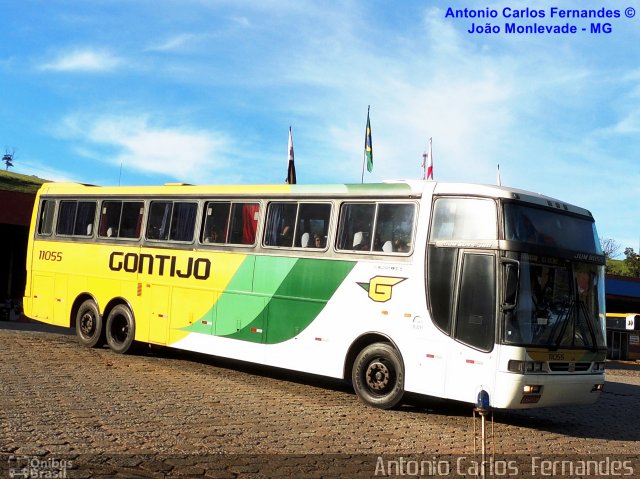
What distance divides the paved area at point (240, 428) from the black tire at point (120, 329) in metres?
1.17

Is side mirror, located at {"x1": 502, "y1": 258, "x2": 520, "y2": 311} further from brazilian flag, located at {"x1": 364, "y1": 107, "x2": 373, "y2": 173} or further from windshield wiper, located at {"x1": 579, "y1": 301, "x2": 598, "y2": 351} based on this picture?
brazilian flag, located at {"x1": 364, "y1": 107, "x2": 373, "y2": 173}

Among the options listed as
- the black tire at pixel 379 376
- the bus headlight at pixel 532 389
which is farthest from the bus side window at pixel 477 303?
the black tire at pixel 379 376

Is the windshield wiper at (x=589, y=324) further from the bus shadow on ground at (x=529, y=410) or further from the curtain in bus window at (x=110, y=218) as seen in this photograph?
the curtain in bus window at (x=110, y=218)

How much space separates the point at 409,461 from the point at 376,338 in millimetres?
3671

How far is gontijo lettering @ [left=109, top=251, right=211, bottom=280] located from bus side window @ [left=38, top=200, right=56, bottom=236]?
247cm

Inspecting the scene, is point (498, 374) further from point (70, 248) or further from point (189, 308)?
point (70, 248)

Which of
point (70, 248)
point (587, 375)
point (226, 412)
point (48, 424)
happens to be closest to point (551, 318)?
point (587, 375)

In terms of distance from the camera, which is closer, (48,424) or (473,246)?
(48,424)

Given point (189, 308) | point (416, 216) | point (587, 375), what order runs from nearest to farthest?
1. point (587, 375)
2. point (416, 216)
3. point (189, 308)

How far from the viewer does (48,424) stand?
302 inches

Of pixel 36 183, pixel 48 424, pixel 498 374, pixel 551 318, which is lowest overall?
pixel 48 424

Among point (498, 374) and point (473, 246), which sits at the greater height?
point (473, 246)

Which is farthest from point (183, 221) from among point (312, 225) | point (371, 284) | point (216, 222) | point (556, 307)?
point (556, 307)

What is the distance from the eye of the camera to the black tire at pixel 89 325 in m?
15.2
